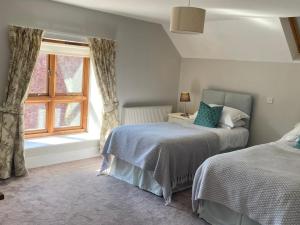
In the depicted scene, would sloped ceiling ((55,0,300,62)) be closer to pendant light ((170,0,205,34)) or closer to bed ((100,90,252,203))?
pendant light ((170,0,205,34))

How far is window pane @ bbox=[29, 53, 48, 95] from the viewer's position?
455cm

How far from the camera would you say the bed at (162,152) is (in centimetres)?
364

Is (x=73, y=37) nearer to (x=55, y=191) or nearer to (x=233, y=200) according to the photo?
(x=55, y=191)

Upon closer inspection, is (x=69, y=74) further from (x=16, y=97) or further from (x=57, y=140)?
(x=16, y=97)

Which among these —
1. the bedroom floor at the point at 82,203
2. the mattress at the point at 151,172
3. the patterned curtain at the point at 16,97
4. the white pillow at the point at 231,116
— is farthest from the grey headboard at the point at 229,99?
the patterned curtain at the point at 16,97

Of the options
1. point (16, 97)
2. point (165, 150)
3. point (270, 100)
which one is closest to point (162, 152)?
point (165, 150)

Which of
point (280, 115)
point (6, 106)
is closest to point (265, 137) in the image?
point (280, 115)

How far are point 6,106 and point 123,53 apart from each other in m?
1.94

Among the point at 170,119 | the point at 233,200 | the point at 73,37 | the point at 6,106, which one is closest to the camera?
the point at 233,200

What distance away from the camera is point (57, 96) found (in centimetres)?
480

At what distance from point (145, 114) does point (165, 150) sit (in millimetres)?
1911

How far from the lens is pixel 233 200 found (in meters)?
2.90

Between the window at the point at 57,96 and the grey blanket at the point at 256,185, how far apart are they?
2.50m

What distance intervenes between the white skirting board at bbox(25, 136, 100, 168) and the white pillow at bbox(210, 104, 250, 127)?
1.91m
